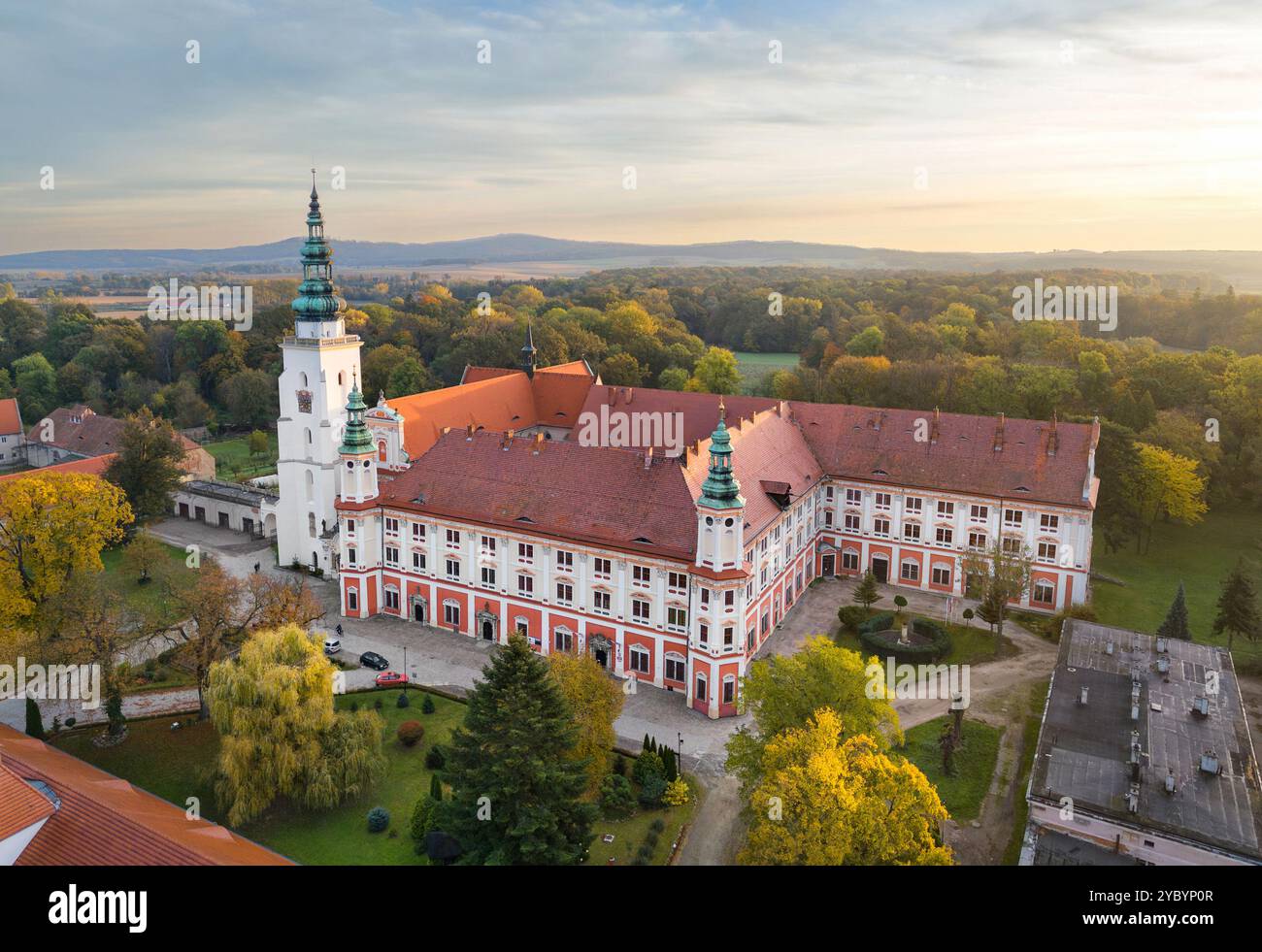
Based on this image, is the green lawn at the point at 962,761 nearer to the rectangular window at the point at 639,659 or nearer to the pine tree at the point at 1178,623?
the rectangular window at the point at 639,659

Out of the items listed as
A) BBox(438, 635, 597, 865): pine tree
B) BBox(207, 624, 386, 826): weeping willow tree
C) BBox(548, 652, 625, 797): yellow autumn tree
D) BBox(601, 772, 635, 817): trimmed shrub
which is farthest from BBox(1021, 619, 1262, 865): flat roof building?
BBox(207, 624, 386, 826): weeping willow tree

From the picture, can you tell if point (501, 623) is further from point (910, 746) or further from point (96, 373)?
point (96, 373)

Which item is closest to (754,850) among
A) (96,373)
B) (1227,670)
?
(1227,670)

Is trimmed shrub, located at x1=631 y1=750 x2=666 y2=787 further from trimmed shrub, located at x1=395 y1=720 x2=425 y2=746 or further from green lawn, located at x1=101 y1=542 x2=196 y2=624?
green lawn, located at x1=101 y1=542 x2=196 y2=624

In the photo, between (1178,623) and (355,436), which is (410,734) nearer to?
(355,436)

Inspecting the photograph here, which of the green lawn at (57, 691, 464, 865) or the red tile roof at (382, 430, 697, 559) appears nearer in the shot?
the green lawn at (57, 691, 464, 865)

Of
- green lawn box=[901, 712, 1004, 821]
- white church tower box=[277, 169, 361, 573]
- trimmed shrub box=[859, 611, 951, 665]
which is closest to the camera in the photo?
green lawn box=[901, 712, 1004, 821]
